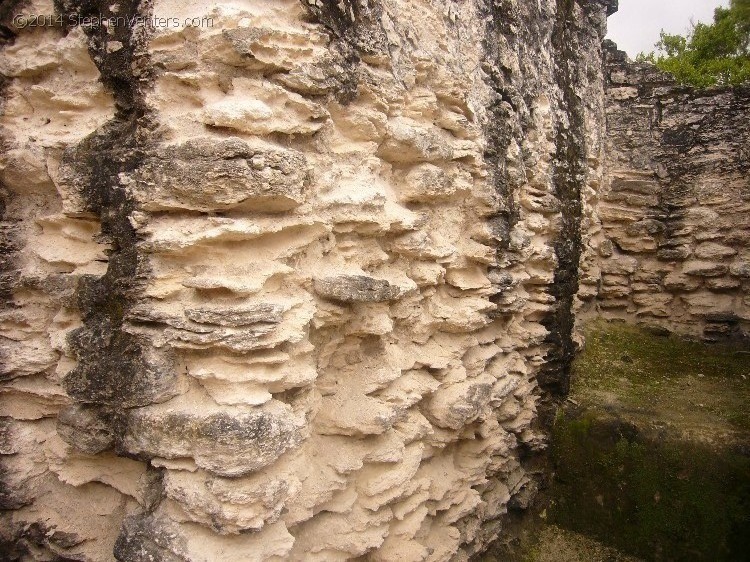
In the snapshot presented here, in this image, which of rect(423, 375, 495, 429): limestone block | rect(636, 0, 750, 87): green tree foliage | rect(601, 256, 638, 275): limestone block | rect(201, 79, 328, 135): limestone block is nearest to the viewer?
rect(201, 79, 328, 135): limestone block

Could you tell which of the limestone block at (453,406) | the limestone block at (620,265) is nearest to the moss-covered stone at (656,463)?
the limestone block at (620,265)

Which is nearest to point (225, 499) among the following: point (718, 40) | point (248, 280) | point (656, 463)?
point (248, 280)

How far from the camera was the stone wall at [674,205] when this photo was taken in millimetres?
6668

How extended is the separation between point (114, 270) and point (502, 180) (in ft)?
9.67

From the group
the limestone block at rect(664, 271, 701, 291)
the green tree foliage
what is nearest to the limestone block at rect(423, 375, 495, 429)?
the limestone block at rect(664, 271, 701, 291)

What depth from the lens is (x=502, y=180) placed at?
14.5 feet

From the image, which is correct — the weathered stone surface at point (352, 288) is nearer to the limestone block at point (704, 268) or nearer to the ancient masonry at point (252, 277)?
the ancient masonry at point (252, 277)

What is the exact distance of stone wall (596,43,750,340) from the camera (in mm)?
6668

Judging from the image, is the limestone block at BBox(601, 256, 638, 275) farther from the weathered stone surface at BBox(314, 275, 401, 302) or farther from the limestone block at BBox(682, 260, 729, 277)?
the weathered stone surface at BBox(314, 275, 401, 302)

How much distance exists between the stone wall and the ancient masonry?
3.30 meters

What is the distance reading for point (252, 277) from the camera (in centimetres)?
247

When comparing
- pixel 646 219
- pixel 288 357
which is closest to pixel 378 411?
pixel 288 357

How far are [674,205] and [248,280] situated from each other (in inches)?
249

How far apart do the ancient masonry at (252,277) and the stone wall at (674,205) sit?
10.8ft
